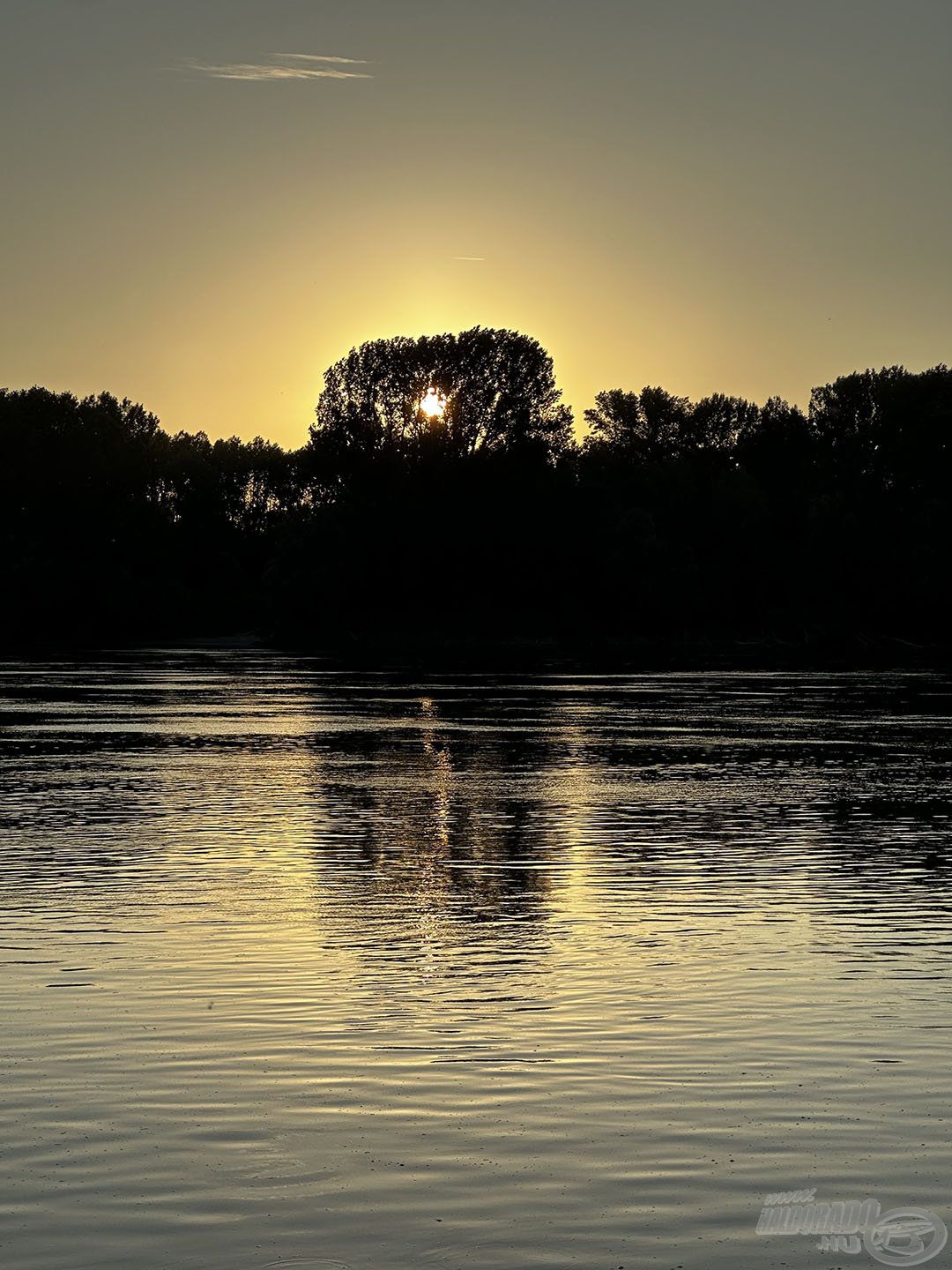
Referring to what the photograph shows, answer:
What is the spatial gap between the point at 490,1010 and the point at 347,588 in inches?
4869

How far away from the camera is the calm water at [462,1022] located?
1027 cm

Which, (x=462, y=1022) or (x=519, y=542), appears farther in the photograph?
(x=519, y=542)

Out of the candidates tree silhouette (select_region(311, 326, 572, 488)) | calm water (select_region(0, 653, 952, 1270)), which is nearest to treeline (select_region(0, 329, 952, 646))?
tree silhouette (select_region(311, 326, 572, 488))

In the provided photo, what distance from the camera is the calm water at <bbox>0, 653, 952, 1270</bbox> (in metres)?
10.3

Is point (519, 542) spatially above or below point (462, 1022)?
above

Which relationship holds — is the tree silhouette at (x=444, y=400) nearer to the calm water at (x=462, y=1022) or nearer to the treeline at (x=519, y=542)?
the treeline at (x=519, y=542)

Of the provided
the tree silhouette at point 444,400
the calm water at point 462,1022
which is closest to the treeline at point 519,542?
the tree silhouette at point 444,400

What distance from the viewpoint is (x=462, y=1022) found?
14914 millimetres

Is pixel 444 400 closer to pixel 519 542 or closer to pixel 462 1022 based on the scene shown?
pixel 519 542

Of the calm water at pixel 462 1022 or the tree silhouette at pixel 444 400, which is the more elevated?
the tree silhouette at pixel 444 400

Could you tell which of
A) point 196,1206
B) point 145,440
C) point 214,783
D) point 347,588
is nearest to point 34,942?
point 196,1206

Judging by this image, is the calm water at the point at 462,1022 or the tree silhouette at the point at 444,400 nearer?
the calm water at the point at 462,1022

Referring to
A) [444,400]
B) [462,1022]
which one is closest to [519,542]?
[444,400]

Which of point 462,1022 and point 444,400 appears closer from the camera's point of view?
point 462,1022
